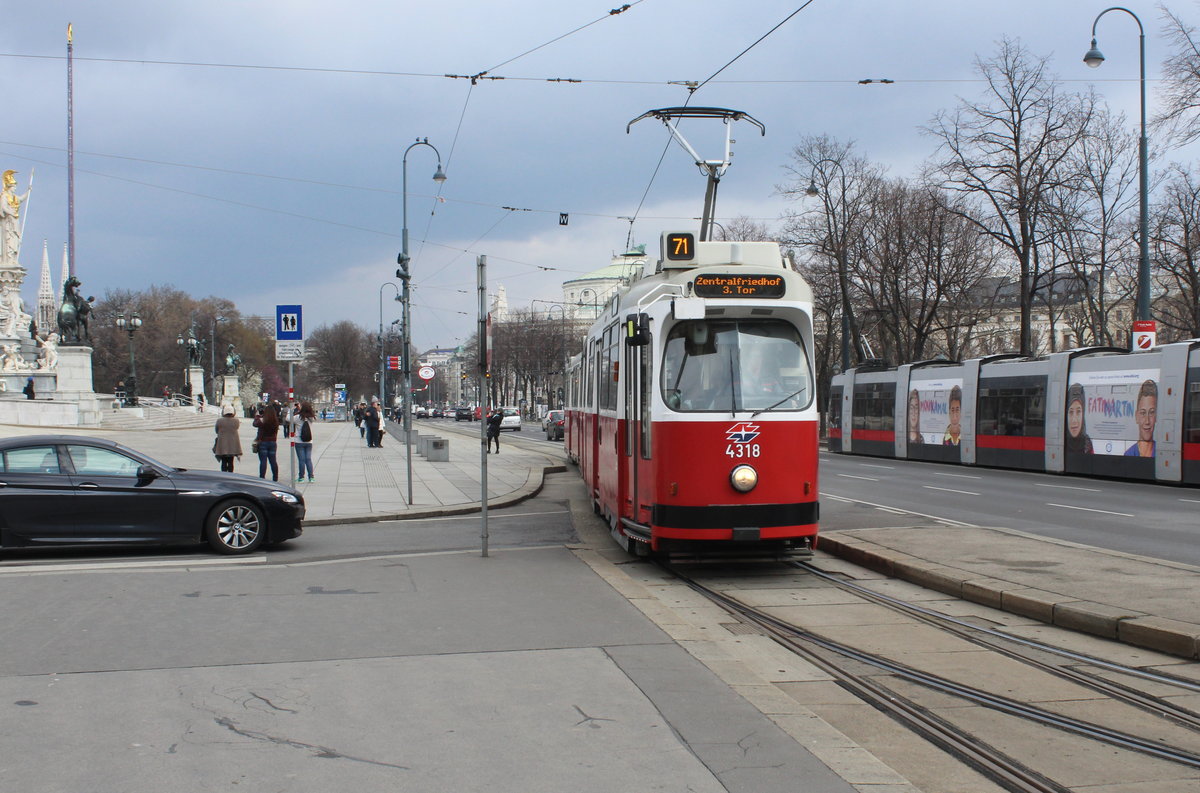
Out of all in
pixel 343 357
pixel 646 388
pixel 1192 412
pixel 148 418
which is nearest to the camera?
pixel 646 388

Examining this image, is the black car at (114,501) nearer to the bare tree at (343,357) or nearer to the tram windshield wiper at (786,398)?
the tram windshield wiper at (786,398)

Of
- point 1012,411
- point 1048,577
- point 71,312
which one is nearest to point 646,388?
point 1048,577

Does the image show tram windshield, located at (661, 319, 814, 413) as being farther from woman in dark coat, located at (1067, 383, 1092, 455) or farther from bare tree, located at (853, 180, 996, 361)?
bare tree, located at (853, 180, 996, 361)

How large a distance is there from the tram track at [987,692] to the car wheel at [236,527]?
242 inches

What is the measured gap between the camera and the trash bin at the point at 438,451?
30547 millimetres

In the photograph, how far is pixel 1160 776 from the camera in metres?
4.68

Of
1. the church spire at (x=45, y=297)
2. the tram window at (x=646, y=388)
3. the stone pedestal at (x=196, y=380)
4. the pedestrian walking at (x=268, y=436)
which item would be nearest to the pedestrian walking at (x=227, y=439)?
the pedestrian walking at (x=268, y=436)

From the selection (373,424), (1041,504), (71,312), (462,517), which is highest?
(71,312)

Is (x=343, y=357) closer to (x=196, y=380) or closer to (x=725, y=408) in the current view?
(x=196, y=380)

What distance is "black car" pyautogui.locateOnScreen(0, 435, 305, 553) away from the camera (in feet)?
36.9

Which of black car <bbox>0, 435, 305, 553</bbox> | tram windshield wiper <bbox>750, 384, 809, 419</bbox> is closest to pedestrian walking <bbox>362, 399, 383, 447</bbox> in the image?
black car <bbox>0, 435, 305, 553</bbox>

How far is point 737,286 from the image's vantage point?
10070 millimetres

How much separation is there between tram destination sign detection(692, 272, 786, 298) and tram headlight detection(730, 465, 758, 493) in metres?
1.69

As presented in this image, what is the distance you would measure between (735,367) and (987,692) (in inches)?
180
